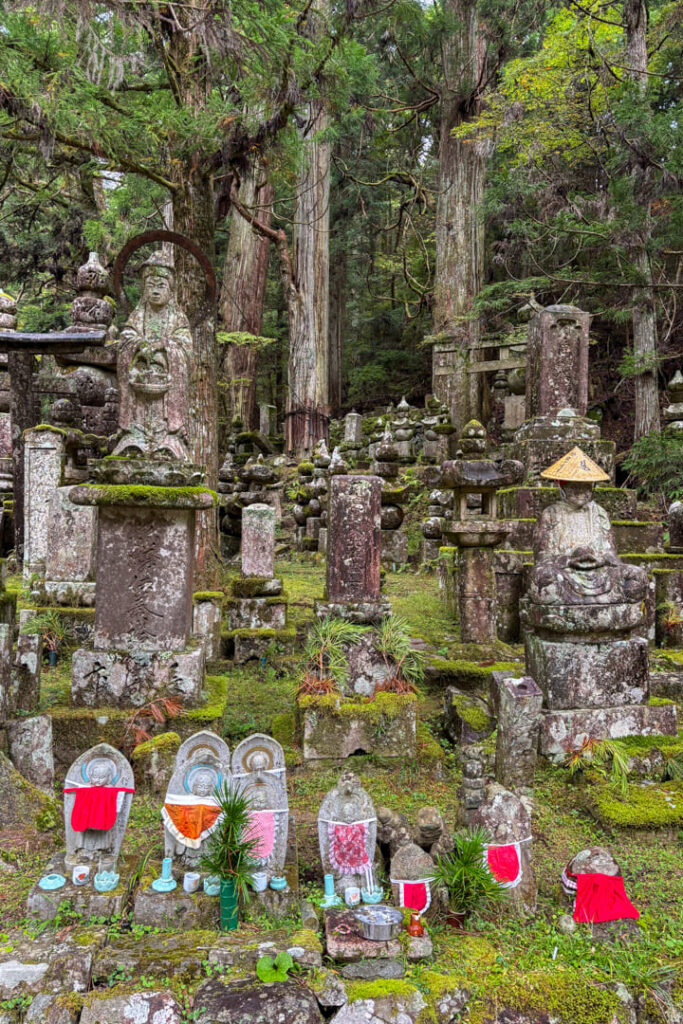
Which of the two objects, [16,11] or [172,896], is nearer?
[172,896]

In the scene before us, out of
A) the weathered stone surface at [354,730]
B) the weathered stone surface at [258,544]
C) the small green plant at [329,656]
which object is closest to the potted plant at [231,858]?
the weathered stone surface at [354,730]

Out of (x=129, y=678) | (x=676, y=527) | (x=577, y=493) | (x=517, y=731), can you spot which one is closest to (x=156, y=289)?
(x=129, y=678)

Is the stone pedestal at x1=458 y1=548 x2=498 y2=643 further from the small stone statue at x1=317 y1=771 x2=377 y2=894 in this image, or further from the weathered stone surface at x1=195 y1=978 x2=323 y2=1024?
the weathered stone surface at x1=195 y1=978 x2=323 y2=1024

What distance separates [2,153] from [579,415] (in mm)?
8276

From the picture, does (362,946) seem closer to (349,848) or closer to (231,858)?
(349,848)

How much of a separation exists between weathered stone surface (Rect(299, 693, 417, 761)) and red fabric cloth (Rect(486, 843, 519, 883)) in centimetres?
186

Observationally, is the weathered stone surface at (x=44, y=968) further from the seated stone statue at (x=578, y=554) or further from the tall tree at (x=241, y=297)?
the tall tree at (x=241, y=297)

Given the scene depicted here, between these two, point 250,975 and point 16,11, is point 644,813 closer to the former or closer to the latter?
point 250,975

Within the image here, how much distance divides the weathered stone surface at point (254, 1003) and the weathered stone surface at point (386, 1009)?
109mm

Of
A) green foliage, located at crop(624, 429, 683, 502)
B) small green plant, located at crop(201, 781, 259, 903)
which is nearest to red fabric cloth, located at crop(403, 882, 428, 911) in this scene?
small green plant, located at crop(201, 781, 259, 903)

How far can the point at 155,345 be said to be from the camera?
5.14 metres

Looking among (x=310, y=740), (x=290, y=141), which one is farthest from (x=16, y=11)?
(x=310, y=740)

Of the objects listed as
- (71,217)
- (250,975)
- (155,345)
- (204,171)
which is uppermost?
(71,217)

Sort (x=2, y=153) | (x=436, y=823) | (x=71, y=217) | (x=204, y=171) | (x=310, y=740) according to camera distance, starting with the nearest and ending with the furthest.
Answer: (x=436, y=823) < (x=310, y=740) < (x=204, y=171) < (x=2, y=153) < (x=71, y=217)
